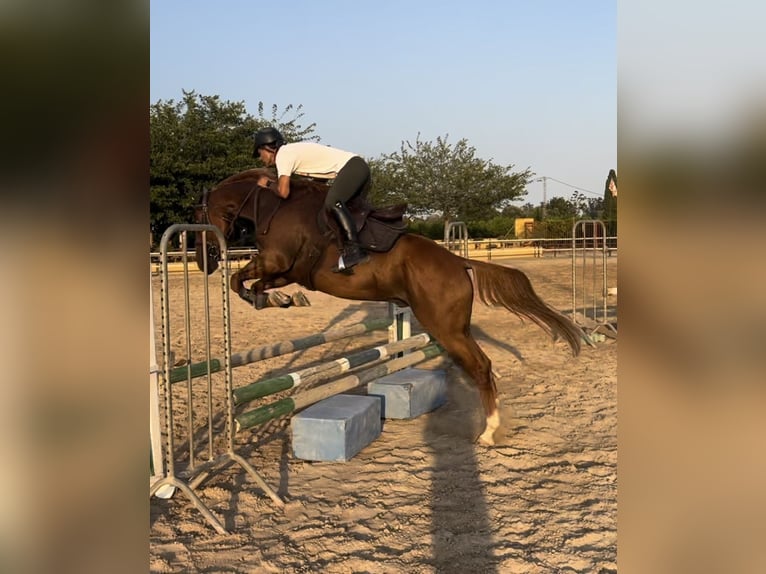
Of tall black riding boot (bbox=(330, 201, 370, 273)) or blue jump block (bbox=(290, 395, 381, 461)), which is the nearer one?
blue jump block (bbox=(290, 395, 381, 461))

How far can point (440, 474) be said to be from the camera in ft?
12.8

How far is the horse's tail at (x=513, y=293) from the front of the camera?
5.07 m

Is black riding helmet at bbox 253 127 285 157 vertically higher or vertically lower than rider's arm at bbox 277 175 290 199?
higher

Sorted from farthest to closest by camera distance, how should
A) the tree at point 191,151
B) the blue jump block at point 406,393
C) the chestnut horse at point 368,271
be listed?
the tree at point 191,151 < the blue jump block at point 406,393 < the chestnut horse at point 368,271

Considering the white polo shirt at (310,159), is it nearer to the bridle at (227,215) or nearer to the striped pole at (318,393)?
the bridle at (227,215)

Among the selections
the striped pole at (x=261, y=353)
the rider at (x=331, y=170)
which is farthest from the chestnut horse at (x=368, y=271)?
the striped pole at (x=261, y=353)

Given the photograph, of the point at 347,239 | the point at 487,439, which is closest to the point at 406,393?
the point at 487,439

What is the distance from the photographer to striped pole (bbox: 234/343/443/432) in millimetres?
4039

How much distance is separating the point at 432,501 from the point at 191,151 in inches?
902

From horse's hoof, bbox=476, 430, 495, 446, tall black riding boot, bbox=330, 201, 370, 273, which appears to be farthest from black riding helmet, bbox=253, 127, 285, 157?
horse's hoof, bbox=476, 430, 495, 446

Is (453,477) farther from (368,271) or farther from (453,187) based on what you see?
(453,187)

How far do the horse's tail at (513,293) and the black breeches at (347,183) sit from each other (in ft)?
3.60

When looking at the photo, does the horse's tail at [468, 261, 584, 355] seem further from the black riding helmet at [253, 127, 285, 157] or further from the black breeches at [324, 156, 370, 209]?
the black riding helmet at [253, 127, 285, 157]
